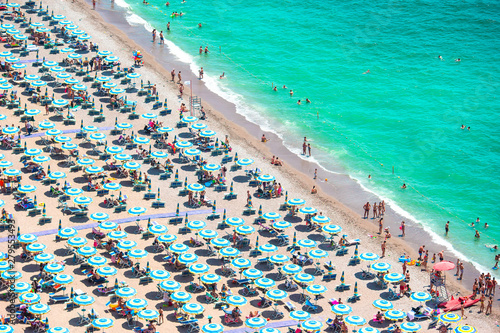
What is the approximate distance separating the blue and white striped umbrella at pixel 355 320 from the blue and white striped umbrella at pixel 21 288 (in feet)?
72.7

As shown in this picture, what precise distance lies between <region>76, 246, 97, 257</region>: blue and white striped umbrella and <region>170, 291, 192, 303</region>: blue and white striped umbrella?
7.73 metres

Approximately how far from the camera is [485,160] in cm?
8538

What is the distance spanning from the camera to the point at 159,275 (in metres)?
57.1

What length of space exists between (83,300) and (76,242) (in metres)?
7.01

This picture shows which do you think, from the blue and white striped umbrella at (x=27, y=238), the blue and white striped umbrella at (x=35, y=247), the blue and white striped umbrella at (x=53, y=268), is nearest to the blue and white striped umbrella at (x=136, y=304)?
the blue and white striped umbrella at (x=53, y=268)

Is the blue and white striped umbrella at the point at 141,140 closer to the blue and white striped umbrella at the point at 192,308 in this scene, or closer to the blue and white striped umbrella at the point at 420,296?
the blue and white striped umbrella at the point at 192,308

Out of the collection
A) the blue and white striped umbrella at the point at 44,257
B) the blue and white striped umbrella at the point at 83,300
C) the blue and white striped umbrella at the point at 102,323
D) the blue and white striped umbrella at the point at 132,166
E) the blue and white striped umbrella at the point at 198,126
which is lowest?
the blue and white striped umbrella at the point at 102,323

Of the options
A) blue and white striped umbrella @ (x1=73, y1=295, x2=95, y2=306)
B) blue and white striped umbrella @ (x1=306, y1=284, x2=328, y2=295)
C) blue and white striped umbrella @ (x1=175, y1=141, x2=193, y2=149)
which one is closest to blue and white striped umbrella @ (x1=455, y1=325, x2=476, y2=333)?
blue and white striped umbrella @ (x1=306, y1=284, x2=328, y2=295)

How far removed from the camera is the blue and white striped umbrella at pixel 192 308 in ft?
176

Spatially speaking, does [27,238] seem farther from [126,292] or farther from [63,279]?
[126,292]

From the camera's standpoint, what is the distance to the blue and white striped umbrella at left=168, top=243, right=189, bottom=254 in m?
60.2

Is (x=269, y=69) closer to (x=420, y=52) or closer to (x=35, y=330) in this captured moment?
(x=420, y=52)

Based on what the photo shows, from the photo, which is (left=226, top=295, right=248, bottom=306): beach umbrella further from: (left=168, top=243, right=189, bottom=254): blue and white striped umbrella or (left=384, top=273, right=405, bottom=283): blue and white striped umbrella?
(left=384, top=273, right=405, bottom=283): blue and white striped umbrella

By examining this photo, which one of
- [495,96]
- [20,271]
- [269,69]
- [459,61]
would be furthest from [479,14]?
[20,271]
